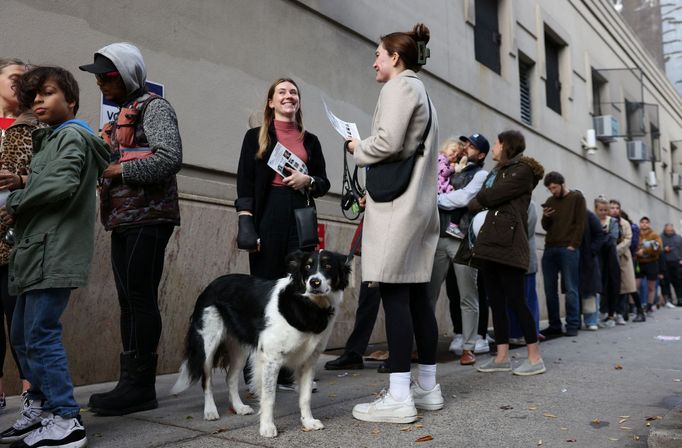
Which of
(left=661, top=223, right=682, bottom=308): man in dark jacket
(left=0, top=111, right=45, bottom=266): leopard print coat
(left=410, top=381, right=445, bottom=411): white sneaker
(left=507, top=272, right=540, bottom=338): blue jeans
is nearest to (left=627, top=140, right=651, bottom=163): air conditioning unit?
(left=661, top=223, right=682, bottom=308): man in dark jacket

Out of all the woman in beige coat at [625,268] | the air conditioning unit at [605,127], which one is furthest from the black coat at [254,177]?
the air conditioning unit at [605,127]

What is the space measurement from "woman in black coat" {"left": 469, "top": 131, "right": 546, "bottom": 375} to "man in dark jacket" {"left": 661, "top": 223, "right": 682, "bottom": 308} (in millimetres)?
12489

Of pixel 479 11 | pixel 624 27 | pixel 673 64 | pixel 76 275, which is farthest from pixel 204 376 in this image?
pixel 673 64

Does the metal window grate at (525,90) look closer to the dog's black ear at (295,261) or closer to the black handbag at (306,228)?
the black handbag at (306,228)

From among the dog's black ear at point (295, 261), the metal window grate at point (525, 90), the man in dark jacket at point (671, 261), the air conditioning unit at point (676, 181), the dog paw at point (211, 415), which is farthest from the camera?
the air conditioning unit at point (676, 181)

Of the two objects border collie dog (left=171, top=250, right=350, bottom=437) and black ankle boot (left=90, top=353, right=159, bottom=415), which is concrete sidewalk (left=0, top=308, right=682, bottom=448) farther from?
border collie dog (left=171, top=250, right=350, bottom=437)

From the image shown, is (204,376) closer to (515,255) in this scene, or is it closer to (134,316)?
(134,316)

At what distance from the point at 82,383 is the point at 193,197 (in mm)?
1735

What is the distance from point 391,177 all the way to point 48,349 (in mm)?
1901

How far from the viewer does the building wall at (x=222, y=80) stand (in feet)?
15.4

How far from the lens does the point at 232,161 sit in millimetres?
5961

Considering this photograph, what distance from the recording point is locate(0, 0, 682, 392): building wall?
4.71 m

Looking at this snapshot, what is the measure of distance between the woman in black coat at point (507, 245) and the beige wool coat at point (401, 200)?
1.63 meters

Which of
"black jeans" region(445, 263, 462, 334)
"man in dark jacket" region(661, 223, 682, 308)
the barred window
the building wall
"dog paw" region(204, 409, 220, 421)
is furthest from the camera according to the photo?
"man in dark jacket" region(661, 223, 682, 308)
